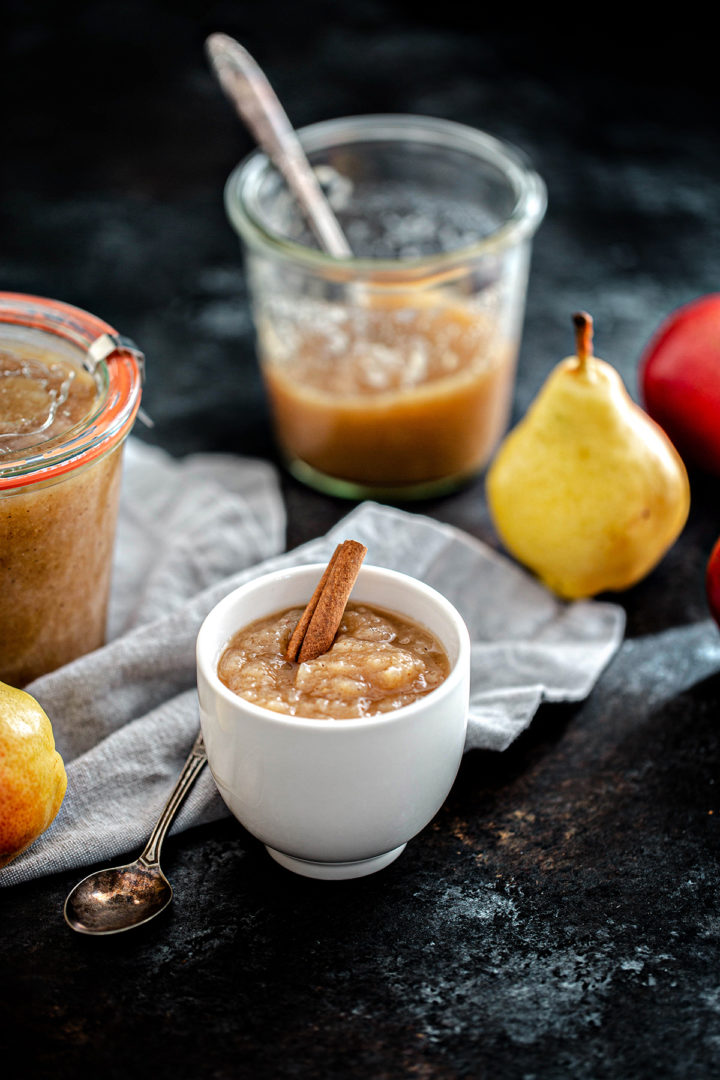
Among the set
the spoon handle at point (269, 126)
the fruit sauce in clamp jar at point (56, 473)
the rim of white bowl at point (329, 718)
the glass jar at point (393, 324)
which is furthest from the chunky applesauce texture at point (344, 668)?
the spoon handle at point (269, 126)

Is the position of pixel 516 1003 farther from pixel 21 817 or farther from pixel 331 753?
pixel 21 817

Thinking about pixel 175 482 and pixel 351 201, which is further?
pixel 351 201

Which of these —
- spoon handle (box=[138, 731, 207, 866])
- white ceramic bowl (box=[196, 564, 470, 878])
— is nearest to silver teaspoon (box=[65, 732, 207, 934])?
spoon handle (box=[138, 731, 207, 866])

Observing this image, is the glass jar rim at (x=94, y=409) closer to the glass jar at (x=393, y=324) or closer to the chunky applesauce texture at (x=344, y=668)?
the chunky applesauce texture at (x=344, y=668)

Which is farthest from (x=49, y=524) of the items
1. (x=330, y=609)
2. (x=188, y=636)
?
(x=330, y=609)

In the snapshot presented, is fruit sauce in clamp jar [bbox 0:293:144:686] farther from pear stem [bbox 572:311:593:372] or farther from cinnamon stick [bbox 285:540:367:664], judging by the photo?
pear stem [bbox 572:311:593:372]

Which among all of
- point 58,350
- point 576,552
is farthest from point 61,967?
point 576,552
